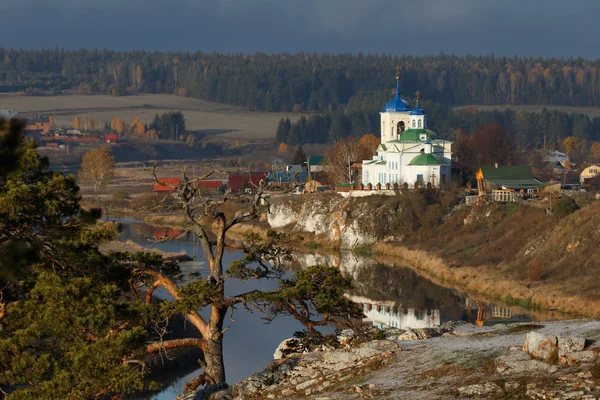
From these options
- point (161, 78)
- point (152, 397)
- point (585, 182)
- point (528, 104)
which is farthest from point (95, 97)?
point (152, 397)

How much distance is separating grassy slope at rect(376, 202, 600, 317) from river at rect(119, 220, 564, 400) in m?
1.13

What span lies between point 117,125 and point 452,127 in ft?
125

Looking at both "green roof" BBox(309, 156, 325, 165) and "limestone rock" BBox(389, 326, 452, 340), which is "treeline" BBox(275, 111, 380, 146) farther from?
"limestone rock" BBox(389, 326, 452, 340)

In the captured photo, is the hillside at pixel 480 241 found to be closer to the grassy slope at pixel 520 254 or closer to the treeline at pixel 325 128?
the grassy slope at pixel 520 254

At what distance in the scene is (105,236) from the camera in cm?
1917

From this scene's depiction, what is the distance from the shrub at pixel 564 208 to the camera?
1847 inches

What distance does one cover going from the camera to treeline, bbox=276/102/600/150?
413ft

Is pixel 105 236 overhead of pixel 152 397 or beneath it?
overhead

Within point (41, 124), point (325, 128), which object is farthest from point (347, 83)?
point (41, 124)

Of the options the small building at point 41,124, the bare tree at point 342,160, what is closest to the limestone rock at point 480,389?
the bare tree at point 342,160

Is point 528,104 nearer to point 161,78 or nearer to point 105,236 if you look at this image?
point 161,78

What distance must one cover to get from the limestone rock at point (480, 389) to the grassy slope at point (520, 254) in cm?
1852

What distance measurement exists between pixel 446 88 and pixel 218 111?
35.7 m

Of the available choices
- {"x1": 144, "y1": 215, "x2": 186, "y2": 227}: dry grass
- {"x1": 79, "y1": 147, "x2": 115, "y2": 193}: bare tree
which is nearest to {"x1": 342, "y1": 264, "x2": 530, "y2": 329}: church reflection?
{"x1": 144, "y1": 215, "x2": 186, "y2": 227}: dry grass
